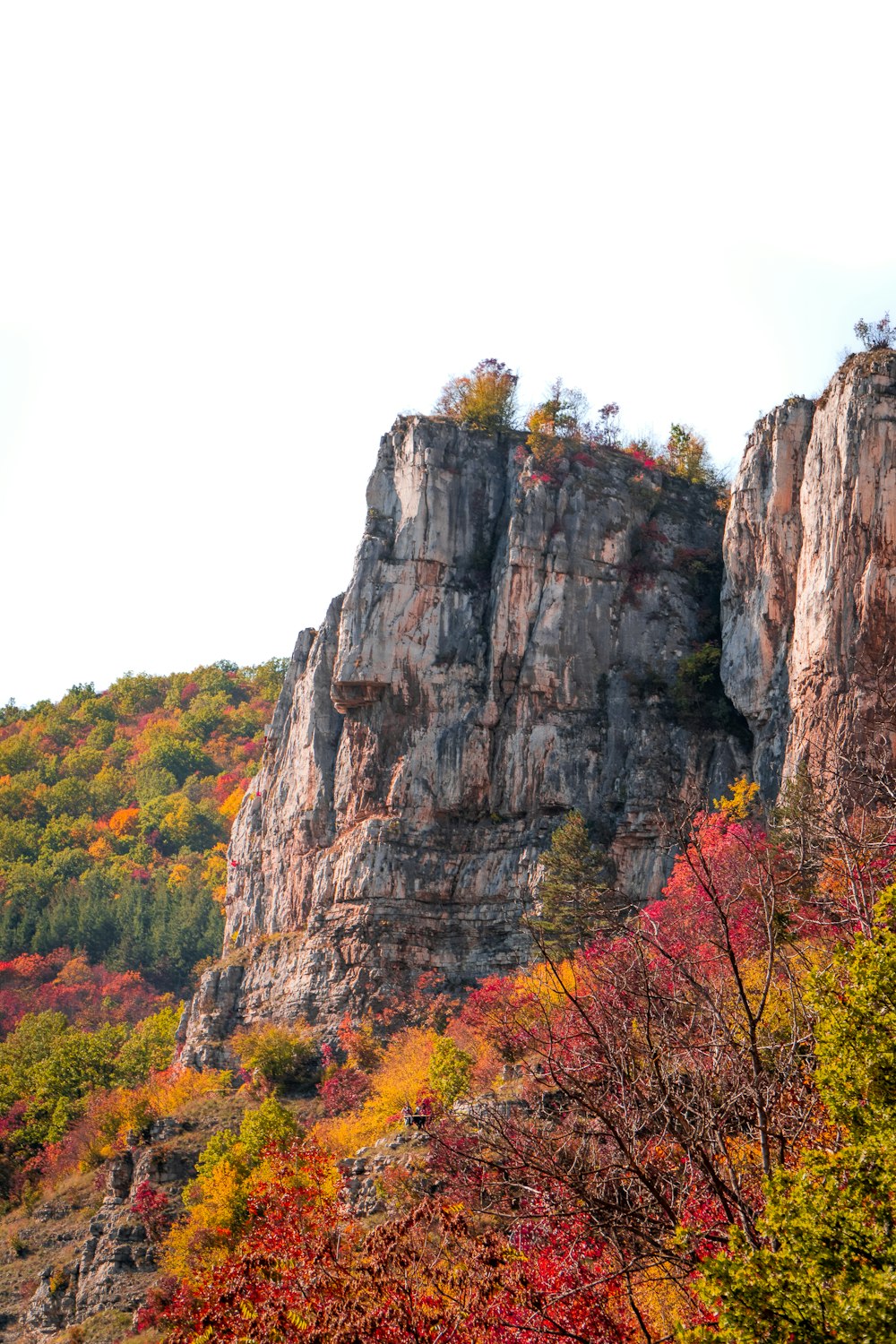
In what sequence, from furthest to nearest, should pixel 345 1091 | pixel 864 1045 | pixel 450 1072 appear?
pixel 345 1091 → pixel 450 1072 → pixel 864 1045

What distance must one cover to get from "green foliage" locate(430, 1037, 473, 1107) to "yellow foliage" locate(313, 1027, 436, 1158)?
1.21 metres

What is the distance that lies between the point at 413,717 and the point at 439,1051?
1648 centimetres

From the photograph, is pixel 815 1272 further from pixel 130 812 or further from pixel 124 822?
pixel 130 812

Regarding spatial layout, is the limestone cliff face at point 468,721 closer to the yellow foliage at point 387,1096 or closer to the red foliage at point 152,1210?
the yellow foliage at point 387,1096

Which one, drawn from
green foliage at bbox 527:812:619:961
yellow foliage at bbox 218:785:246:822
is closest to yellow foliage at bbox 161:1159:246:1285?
green foliage at bbox 527:812:619:961

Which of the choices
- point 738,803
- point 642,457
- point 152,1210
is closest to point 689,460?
point 642,457

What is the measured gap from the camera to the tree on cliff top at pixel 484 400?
55031 millimetres

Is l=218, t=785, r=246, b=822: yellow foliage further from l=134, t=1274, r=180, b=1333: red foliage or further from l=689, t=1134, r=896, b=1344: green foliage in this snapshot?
l=689, t=1134, r=896, b=1344: green foliage

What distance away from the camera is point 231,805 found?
293 feet

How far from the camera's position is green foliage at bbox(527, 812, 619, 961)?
40156 mm

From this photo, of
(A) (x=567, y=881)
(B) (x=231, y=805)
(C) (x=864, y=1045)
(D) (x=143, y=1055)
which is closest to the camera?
(C) (x=864, y=1045)

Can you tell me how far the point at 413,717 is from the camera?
163ft

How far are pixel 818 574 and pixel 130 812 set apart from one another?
6315 cm

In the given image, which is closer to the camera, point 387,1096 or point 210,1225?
point 210,1225
